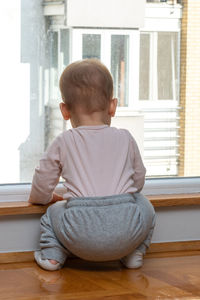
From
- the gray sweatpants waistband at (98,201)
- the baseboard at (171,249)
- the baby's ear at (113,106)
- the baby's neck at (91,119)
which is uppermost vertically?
the baby's ear at (113,106)

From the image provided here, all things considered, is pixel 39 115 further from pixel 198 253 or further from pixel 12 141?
pixel 198 253

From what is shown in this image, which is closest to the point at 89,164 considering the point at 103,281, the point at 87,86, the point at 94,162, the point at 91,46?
the point at 94,162

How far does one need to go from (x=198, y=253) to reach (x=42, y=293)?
71 centimetres

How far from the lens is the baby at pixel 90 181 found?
6.57 ft

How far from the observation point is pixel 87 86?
2.10 metres

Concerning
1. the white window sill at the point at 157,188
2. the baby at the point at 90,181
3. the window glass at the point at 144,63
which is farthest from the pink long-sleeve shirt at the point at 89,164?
the window glass at the point at 144,63

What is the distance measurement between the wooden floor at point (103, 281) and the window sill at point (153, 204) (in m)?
0.18

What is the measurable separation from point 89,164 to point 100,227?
21cm

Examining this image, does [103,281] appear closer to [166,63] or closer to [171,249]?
[171,249]

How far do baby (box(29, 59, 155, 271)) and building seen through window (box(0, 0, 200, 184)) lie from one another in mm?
178

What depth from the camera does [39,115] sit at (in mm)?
2299

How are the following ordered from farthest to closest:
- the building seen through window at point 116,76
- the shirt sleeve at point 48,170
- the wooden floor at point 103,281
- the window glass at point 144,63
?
the window glass at point 144,63 < the building seen through window at point 116,76 < the shirt sleeve at point 48,170 < the wooden floor at point 103,281

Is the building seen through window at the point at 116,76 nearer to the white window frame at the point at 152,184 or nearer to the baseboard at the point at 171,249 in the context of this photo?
the white window frame at the point at 152,184

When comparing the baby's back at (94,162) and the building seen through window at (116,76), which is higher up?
the building seen through window at (116,76)
